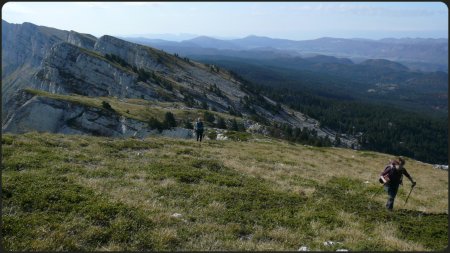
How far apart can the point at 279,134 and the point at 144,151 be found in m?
61.1

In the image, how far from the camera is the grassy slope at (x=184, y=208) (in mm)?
10493

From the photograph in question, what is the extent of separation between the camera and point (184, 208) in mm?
13297

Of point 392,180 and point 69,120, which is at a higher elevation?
point 392,180

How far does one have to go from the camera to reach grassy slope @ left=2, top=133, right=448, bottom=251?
34.4 feet

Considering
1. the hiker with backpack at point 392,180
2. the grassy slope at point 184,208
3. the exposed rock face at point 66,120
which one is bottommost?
the exposed rock face at point 66,120

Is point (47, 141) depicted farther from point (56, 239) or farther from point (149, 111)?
point (149, 111)

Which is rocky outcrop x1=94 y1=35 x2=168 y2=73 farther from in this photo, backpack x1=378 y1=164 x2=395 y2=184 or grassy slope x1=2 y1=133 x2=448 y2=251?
backpack x1=378 y1=164 x2=395 y2=184

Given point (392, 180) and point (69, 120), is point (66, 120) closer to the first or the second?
point (69, 120)

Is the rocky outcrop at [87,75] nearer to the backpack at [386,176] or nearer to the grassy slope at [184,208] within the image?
the grassy slope at [184,208]

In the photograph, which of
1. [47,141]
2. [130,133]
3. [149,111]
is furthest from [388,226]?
[149,111]

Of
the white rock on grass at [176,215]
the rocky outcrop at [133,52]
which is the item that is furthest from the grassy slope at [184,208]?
the rocky outcrop at [133,52]

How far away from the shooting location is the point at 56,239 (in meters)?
9.90

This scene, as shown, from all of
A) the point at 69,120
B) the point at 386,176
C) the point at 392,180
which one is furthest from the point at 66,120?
the point at 392,180

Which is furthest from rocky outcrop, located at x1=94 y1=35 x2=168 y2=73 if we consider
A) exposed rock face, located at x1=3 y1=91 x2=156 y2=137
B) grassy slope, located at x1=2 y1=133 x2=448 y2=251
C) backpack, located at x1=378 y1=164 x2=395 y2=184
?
backpack, located at x1=378 y1=164 x2=395 y2=184
